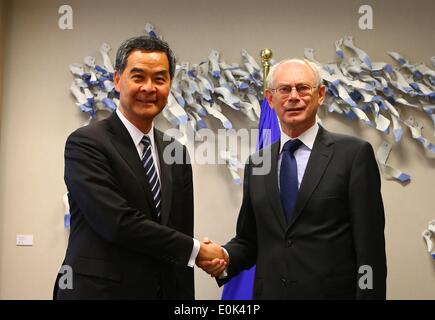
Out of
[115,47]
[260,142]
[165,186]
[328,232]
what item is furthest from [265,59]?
[328,232]

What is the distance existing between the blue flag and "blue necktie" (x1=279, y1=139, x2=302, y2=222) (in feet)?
5.74

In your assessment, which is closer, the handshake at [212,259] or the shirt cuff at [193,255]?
the shirt cuff at [193,255]

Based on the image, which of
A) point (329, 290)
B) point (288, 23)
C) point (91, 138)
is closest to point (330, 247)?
point (329, 290)

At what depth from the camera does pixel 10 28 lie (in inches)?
179

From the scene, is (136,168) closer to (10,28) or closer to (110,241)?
(110,241)

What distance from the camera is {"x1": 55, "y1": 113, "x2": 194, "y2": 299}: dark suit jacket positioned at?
6.58 feet

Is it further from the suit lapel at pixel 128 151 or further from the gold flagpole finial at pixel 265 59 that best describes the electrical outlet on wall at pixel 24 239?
the suit lapel at pixel 128 151

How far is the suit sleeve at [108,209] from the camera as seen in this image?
2.02 meters

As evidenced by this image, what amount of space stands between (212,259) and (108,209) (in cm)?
59

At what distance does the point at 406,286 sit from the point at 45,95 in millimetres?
3349

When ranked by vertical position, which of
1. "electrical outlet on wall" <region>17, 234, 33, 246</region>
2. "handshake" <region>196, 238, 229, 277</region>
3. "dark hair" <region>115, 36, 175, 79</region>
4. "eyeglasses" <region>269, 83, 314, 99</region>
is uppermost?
"dark hair" <region>115, 36, 175, 79</region>

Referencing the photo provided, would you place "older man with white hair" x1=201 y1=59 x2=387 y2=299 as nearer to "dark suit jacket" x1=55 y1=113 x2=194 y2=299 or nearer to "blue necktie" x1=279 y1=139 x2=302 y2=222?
"blue necktie" x1=279 y1=139 x2=302 y2=222

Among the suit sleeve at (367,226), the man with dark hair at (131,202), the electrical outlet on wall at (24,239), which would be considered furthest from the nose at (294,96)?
the electrical outlet on wall at (24,239)

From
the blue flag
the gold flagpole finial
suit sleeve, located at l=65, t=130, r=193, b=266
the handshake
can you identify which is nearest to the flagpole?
the gold flagpole finial
